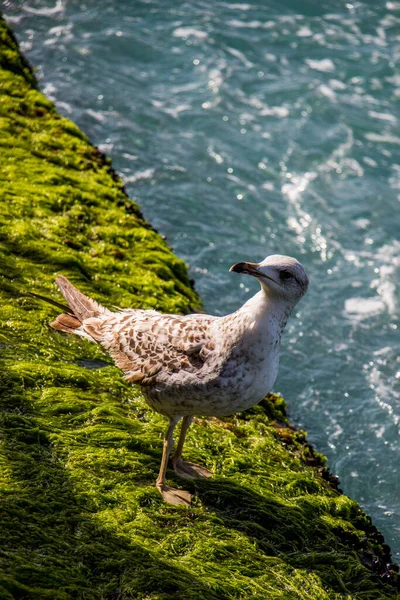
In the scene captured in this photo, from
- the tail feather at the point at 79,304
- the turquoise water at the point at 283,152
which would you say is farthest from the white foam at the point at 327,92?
the tail feather at the point at 79,304

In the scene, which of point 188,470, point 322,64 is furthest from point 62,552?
point 322,64

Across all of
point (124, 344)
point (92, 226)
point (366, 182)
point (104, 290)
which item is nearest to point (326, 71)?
point (366, 182)

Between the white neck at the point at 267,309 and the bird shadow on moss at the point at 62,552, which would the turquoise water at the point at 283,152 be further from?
the bird shadow on moss at the point at 62,552

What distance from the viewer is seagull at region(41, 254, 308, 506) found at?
425 cm

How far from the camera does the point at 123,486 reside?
14.8 feet

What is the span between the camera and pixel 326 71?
13242 mm

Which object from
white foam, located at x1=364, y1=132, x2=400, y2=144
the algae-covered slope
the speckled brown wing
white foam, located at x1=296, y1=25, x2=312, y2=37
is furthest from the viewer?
white foam, located at x1=296, y1=25, x2=312, y2=37

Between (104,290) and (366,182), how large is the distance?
5782mm

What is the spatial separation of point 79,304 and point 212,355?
1.41 m

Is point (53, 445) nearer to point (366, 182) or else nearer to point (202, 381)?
point (202, 381)

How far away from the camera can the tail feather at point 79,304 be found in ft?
17.3

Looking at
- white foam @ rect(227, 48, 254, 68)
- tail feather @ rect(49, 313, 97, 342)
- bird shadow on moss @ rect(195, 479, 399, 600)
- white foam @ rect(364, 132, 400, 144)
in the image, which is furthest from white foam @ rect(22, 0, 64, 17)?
bird shadow on moss @ rect(195, 479, 399, 600)

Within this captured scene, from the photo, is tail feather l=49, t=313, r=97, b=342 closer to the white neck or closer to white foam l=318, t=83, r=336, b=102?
the white neck

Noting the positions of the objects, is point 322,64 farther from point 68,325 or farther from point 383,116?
point 68,325
